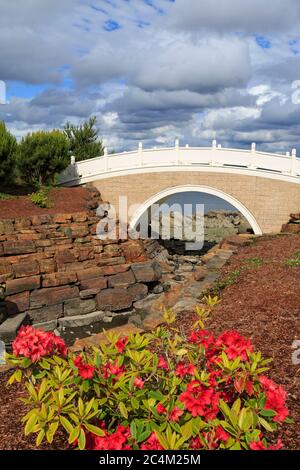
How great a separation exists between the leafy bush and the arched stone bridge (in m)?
2.23

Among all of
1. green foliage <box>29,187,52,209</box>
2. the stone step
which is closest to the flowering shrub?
the stone step

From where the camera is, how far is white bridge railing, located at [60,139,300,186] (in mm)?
20484

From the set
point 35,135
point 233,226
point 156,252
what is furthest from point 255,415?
point 233,226

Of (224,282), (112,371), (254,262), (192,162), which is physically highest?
(192,162)

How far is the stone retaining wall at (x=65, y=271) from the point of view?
566 inches

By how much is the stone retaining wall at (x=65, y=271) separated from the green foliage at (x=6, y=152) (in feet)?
16.2

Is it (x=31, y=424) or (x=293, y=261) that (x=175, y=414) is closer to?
(x=31, y=424)

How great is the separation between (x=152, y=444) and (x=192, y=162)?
19559 millimetres

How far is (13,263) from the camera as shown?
49.4 ft

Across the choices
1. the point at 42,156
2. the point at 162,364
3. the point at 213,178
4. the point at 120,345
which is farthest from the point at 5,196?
the point at 162,364

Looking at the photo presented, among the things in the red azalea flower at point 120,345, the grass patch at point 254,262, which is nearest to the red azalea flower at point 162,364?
the red azalea flower at point 120,345

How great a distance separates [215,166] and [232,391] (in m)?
18.5

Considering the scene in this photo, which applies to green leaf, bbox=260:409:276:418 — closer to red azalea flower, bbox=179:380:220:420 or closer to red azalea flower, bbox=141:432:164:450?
red azalea flower, bbox=179:380:220:420

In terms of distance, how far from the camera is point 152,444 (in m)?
2.73
